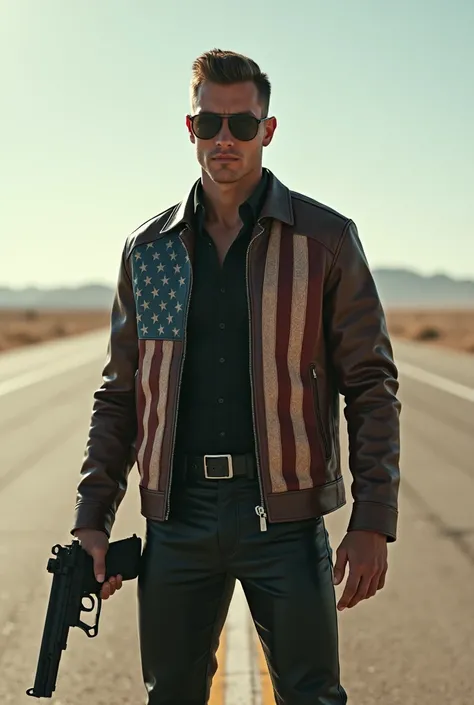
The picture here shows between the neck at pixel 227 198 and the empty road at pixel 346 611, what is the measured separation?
7.72 ft

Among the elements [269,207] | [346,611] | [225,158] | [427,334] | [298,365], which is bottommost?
[427,334]

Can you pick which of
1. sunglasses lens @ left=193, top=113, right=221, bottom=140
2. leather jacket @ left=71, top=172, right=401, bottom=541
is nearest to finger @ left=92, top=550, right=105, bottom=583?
leather jacket @ left=71, top=172, right=401, bottom=541

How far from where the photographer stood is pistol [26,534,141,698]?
303 cm

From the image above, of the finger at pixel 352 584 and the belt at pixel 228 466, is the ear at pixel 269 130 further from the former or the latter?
the finger at pixel 352 584

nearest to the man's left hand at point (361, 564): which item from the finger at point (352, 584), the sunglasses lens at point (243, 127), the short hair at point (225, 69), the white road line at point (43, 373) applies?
the finger at point (352, 584)

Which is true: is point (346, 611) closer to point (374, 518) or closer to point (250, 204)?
point (374, 518)

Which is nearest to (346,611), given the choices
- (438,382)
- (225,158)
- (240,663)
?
(240,663)

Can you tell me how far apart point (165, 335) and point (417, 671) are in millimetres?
2706

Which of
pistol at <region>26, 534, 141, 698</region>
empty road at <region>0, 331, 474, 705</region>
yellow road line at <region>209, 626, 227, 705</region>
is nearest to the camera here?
pistol at <region>26, 534, 141, 698</region>

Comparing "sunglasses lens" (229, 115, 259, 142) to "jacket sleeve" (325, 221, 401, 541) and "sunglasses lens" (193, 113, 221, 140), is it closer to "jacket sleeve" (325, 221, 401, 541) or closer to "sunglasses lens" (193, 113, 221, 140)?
"sunglasses lens" (193, 113, 221, 140)

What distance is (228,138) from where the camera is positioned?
3.12 m

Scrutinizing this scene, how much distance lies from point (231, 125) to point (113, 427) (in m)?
0.96

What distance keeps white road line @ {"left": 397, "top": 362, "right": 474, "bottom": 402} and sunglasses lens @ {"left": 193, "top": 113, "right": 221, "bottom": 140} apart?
16.2 metres

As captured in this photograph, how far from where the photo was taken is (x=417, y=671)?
509cm
